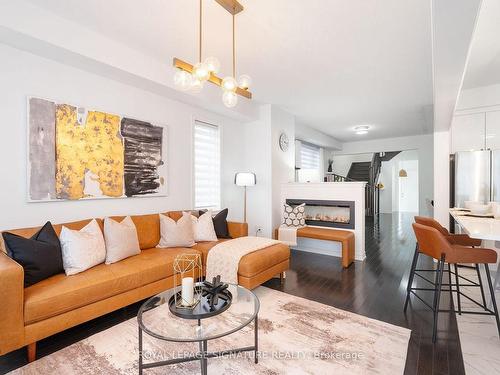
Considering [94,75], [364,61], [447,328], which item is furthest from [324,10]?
[447,328]

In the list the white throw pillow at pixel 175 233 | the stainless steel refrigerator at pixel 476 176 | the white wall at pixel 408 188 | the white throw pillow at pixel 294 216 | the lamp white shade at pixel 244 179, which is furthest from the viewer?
the white wall at pixel 408 188

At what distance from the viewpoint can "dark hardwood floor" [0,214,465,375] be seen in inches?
71.4

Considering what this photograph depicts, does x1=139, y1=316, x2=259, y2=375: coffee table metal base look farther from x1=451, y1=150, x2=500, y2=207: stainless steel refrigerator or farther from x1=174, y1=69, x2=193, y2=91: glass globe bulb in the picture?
x1=451, y1=150, x2=500, y2=207: stainless steel refrigerator

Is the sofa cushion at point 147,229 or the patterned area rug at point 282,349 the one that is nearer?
the patterned area rug at point 282,349

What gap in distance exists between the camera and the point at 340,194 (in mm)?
4504

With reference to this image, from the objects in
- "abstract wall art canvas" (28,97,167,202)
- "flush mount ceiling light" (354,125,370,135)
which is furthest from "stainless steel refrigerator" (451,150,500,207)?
"abstract wall art canvas" (28,97,167,202)

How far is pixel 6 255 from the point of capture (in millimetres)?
1936

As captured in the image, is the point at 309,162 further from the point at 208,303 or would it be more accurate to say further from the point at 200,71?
the point at 208,303

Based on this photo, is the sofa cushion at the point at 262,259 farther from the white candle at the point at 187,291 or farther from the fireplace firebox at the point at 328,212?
the fireplace firebox at the point at 328,212

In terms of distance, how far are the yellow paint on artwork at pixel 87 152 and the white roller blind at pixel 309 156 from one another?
500 cm

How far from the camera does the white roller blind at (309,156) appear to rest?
7180 mm

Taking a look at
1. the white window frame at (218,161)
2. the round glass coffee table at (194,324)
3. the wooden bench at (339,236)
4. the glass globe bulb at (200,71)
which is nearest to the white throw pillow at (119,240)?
the round glass coffee table at (194,324)

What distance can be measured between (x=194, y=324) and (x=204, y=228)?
1.85 m

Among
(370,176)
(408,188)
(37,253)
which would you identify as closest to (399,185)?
(408,188)
